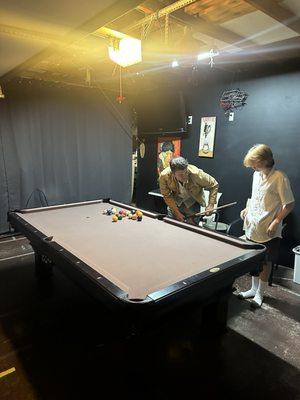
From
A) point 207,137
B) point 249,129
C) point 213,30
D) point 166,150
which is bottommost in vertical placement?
point 166,150

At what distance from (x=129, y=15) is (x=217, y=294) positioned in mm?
2098

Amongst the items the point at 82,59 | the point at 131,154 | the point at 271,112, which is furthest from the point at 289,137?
the point at 131,154

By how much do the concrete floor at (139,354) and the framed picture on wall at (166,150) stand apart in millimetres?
2663

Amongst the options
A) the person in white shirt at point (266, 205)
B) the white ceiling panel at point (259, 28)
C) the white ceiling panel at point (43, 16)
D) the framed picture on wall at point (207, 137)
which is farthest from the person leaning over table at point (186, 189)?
the white ceiling panel at point (43, 16)

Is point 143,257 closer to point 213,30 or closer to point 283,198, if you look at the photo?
point 283,198

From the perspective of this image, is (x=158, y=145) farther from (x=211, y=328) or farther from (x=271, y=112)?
(x=211, y=328)

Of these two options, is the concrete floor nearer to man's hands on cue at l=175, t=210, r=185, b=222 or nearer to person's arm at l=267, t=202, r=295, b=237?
person's arm at l=267, t=202, r=295, b=237

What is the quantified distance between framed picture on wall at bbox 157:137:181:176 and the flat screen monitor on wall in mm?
128

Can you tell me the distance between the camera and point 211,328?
209 centimetres

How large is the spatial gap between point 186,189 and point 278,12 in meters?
1.74

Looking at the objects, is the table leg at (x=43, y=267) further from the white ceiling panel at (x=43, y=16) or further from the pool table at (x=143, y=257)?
the white ceiling panel at (x=43, y=16)

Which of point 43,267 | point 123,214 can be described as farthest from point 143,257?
point 43,267

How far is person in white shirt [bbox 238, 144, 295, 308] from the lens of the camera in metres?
2.25

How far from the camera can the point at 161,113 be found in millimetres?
4672
